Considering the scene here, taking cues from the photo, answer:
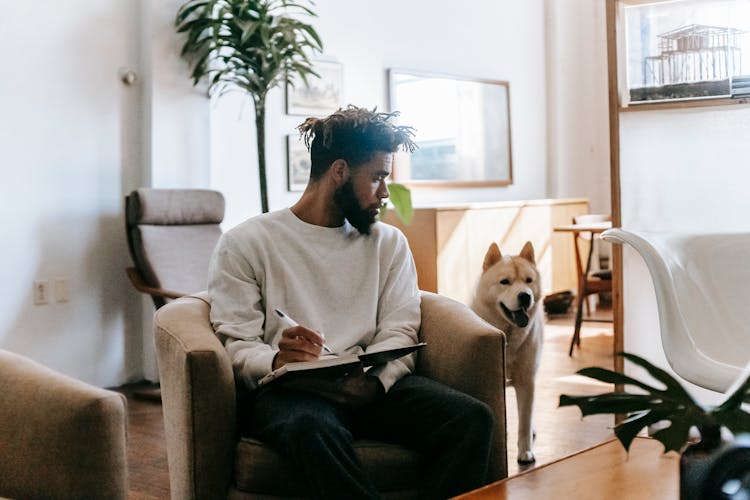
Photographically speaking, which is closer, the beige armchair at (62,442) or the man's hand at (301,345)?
the beige armchair at (62,442)

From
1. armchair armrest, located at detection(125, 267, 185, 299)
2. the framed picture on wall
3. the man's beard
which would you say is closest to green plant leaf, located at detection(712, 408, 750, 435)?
the man's beard

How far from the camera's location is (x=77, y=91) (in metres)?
4.24

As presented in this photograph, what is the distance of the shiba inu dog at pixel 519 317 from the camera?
305 cm

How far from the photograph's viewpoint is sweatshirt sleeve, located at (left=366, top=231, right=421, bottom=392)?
2.18 m

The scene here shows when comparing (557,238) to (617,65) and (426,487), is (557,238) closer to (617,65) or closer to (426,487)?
(617,65)

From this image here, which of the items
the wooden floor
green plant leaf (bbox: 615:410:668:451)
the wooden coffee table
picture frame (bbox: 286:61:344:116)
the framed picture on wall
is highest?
picture frame (bbox: 286:61:344:116)

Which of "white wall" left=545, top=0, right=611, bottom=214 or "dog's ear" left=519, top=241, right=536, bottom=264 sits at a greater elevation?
"white wall" left=545, top=0, right=611, bottom=214

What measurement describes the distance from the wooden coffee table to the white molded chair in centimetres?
82

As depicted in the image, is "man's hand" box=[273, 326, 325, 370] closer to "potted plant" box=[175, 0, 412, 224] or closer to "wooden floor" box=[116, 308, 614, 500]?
"wooden floor" box=[116, 308, 614, 500]

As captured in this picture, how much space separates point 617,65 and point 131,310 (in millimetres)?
2626

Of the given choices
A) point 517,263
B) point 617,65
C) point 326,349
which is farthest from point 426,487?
point 617,65

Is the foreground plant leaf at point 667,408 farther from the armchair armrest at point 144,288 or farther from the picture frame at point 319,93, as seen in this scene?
the picture frame at point 319,93

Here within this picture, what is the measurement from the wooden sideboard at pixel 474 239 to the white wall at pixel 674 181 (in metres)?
2.05

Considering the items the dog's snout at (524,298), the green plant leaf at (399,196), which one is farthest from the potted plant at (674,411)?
the green plant leaf at (399,196)
